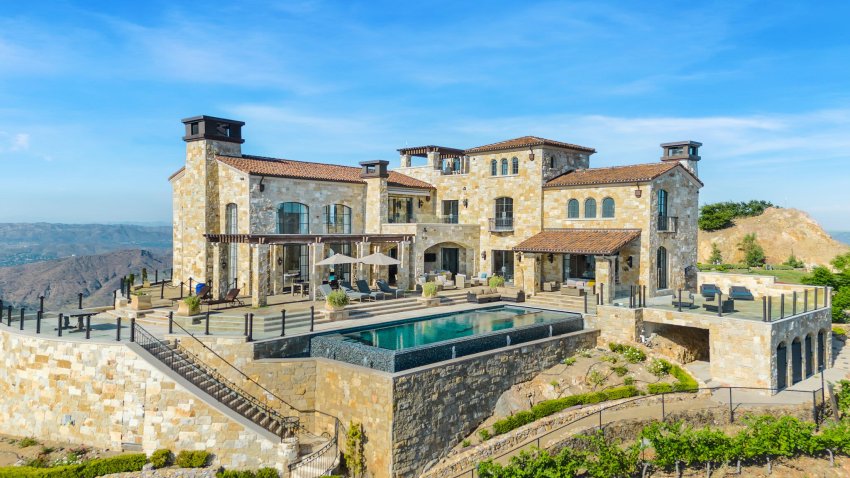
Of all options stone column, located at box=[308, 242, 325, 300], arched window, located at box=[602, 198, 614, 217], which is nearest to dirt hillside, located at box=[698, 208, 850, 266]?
arched window, located at box=[602, 198, 614, 217]

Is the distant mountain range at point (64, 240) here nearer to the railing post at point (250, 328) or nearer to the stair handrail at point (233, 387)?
the stair handrail at point (233, 387)

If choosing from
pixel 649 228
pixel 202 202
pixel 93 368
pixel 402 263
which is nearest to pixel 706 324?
pixel 649 228

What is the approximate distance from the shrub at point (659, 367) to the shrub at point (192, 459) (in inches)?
610

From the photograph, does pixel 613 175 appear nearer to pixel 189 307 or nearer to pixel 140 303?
pixel 189 307

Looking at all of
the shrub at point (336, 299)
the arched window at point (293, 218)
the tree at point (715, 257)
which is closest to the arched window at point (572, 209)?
the arched window at point (293, 218)

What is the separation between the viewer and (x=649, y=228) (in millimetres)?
27172

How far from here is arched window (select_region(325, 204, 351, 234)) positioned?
30.5 meters

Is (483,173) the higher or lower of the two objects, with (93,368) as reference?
higher

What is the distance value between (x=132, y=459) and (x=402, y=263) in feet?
54.3

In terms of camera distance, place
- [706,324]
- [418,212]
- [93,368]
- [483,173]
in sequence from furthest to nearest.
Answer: [418,212]
[483,173]
[706,324]
[93,368]

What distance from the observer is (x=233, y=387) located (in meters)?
17.5

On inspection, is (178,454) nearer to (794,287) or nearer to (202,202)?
(202,202)

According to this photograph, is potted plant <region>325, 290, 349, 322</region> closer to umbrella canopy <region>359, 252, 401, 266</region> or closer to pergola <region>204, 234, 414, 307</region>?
pergola <region>204, 234, 414, 307</region>

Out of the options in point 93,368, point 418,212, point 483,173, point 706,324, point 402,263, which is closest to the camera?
point 93,368
